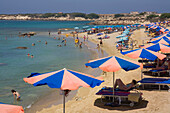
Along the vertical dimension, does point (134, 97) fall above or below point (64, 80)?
below

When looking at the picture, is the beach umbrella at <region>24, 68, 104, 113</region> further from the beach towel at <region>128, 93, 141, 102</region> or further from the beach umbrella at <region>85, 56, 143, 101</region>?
the beach towel at <region>128, 93, 141, 102</region>

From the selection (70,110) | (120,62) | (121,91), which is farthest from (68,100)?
(120,62)

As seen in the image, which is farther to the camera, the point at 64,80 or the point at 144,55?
the point at 144,55

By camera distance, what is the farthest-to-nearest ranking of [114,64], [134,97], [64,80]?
[134,97], [114,64], [64,80]

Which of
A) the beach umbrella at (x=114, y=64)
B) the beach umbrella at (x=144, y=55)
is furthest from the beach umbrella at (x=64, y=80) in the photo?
the beach umbrella at (x=144, y=55)

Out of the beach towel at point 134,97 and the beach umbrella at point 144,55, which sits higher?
the beach umbrella at point 144,55

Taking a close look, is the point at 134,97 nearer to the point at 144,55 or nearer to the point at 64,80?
the point at 144,55

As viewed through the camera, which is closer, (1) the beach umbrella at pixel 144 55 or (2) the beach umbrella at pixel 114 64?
(2) the beach umbrella at pixel 114 64

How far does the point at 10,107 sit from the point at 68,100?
6.93 meters

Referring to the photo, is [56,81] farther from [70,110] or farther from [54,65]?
[54,65]

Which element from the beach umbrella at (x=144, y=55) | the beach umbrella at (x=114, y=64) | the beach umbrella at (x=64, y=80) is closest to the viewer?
the beach umbrella at (x=64, y=80)

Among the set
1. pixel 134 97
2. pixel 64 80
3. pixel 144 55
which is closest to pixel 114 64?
pixel 134 97

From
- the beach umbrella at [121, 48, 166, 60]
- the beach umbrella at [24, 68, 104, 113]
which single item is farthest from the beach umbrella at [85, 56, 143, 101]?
the beach umbrella at [121, 48, 166, 60]

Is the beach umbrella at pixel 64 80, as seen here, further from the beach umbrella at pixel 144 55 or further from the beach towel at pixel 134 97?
the beach umbrella at pixel 144 55
